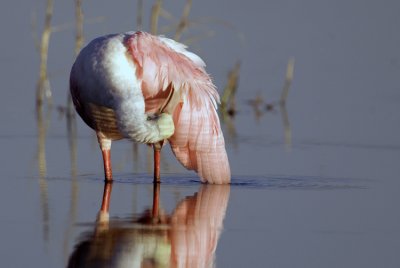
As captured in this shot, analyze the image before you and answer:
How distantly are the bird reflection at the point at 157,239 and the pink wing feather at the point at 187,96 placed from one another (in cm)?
124

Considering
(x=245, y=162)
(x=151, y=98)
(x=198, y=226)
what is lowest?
(x=245, y=162)

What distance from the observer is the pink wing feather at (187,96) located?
10.8 meters

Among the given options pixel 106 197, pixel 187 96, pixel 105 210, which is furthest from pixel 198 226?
pixel 187 96

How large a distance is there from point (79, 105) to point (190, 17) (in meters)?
11.0

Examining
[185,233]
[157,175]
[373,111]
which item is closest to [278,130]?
[373,111]

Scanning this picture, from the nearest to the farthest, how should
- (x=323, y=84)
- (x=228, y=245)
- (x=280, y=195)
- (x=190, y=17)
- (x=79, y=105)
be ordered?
1. (x=228, y=245)
2. (x=280, y=195)
3. (x=79, y=105)
4. (x=323, y=84)
5. (x=190, y=17)

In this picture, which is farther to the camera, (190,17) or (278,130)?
(190,17)

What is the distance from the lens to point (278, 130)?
578 inches

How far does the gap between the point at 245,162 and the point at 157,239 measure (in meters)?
3.98

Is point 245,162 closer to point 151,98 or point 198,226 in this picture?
point 151,98

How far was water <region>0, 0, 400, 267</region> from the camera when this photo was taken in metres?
8.27

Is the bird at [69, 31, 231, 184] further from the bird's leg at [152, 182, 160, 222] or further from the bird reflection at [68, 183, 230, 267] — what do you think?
the bird reflection at [68, 183, 230, 267]

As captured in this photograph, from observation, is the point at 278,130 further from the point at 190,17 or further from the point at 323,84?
the point at 190,17

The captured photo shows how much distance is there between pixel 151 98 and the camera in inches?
432
